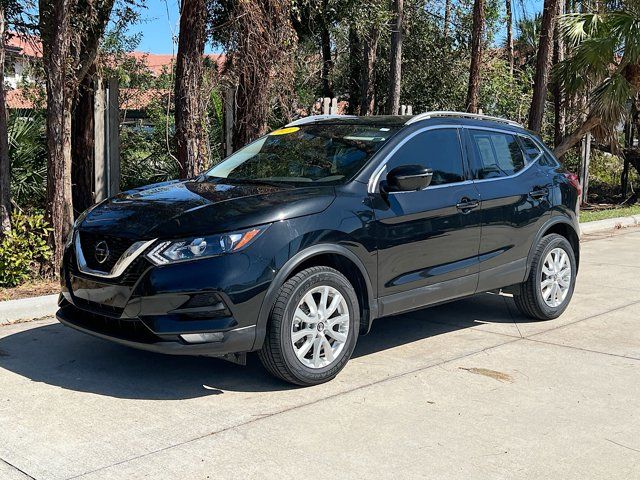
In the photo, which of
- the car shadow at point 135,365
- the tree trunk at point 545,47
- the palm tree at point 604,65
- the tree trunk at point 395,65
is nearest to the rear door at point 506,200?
the car shadow at point 135,365

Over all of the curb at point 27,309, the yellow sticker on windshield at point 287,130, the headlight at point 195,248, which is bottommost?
the curb at point 27,309

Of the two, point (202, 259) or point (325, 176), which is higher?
point (325, 176)

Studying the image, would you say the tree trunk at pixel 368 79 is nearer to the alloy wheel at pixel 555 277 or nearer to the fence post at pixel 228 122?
the fence post at pixel 228 122

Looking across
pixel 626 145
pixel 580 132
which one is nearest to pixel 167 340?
pixel 580 132

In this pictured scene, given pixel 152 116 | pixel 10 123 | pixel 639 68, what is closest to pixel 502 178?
pixel 10 123

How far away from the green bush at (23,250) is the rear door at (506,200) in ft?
14.8

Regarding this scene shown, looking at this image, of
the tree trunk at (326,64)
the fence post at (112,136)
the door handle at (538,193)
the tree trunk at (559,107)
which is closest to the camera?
the door handle at (538,193)

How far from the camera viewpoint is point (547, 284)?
23.1ft

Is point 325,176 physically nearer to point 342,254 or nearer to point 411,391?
point 342,254

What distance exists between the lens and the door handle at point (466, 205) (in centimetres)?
604

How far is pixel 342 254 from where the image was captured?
17.1 feet

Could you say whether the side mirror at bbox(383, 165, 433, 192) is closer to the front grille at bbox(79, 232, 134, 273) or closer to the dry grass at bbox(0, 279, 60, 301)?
the front grille at bbox(79, 232, 134, 273)

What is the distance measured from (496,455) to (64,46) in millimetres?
6206

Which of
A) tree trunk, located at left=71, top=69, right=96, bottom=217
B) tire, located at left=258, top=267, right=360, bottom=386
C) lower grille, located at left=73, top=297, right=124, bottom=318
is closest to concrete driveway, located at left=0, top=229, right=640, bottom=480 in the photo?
tire, located at left=258, top=267, right=360, bottom=386
